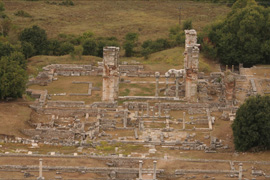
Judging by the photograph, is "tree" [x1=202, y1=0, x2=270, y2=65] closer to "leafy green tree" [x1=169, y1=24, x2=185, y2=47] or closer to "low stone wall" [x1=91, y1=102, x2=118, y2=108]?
"leafy green tree" [x1=169, y1=24, x2=185, y2=47]

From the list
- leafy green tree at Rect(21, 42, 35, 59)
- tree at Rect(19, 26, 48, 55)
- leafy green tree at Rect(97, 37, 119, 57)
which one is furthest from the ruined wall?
tree at Rect(19, 26, 48, 55)

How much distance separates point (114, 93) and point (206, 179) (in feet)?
81.1

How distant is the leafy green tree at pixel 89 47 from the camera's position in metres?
106

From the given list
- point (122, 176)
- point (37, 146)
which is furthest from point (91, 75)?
point (122, 176)

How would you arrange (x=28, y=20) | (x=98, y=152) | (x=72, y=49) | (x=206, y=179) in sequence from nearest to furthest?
(x=206, y=179), (x=98, y=152), (x=72, y=49), (x=28, y=20)

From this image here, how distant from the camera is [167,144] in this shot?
73.6 m

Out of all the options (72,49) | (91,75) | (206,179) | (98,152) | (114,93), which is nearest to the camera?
(206,179)

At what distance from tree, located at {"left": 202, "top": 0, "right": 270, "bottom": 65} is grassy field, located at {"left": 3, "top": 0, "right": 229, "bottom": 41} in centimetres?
1741

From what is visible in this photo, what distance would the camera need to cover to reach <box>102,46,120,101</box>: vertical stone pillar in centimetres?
8362

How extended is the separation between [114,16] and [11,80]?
5304 centimetres

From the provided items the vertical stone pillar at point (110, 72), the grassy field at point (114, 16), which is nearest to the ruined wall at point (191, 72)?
the vertical stone pillar at point (110, 72)

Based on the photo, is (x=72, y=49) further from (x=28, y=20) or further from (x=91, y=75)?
(x=28, y=20)

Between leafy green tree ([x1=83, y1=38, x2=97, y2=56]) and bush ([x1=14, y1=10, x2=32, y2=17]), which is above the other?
bush ([x1=14, y1=10, x2=32, y2=17])

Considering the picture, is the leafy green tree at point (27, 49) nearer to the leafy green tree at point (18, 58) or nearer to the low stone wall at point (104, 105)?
the leafy green tree at point (18, 58)
